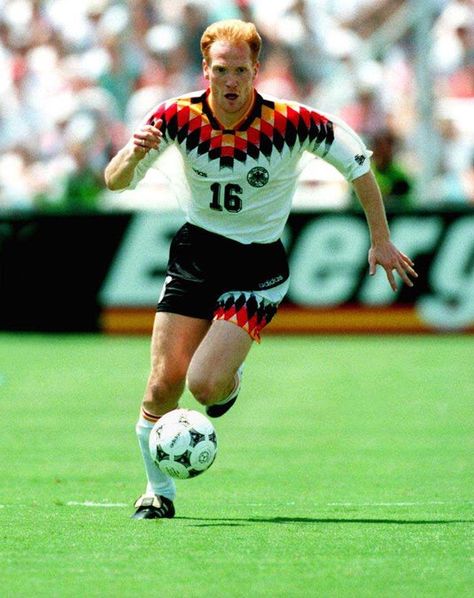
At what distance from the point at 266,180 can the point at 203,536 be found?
195cm

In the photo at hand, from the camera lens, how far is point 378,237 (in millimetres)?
7539

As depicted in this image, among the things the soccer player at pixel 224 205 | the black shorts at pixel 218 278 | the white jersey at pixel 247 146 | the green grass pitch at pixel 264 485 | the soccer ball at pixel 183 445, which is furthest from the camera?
the black shorts at pixel 218 278

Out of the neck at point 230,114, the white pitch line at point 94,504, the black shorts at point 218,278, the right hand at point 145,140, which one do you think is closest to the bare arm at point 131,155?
the right hand at point 145,140

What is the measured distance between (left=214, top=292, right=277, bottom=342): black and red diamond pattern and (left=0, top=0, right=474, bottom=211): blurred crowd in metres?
10.8

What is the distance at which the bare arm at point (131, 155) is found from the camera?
23.8 ft

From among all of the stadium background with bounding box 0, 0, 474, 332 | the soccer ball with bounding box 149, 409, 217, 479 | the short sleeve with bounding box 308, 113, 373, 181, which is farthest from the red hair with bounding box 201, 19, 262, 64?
the stadium background with bounding box 0, 0, 474, 332

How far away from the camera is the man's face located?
731 cm

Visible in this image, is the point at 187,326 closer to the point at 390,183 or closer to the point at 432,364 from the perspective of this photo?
the point at 432,364

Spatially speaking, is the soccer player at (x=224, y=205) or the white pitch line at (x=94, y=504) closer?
the soccer player at (x=224, y=205)

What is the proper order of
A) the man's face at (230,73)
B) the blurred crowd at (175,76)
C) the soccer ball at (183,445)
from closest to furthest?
the soccer ball at (183,445) < the man's face at (230,73) < the blurred crowd at (175,76)

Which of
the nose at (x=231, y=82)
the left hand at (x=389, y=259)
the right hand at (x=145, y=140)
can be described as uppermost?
the nose at (x=231, y=82)

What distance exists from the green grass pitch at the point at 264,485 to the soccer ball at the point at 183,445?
281 mm

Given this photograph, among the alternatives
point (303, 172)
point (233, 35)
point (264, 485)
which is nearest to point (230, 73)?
point (233, 35)

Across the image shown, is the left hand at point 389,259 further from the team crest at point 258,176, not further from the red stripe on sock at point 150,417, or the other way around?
the red stripe on sock at point 150,417
